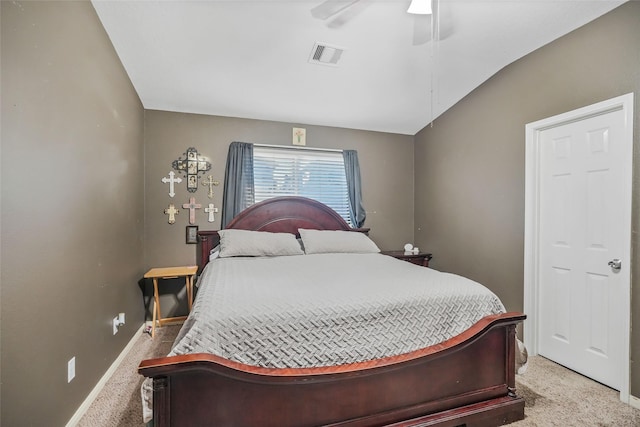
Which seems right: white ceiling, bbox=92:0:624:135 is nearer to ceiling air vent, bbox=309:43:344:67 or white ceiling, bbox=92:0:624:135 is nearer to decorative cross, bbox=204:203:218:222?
ceiling air vent, bbox=309:43:344:67

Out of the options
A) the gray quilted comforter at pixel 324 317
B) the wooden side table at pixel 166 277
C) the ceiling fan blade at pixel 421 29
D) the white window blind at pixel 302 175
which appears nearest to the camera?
the gray quilted comforter at pixel 324 317

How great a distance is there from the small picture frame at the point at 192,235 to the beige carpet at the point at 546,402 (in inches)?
51.0

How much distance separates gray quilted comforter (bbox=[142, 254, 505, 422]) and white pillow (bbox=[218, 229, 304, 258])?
0.85m

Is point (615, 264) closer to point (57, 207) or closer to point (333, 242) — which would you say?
point (333, 242)

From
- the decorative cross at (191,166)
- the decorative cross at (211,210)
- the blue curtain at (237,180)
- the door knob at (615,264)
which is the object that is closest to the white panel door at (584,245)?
the door knob at (615,264)

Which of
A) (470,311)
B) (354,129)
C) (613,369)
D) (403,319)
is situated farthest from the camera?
(354,129)

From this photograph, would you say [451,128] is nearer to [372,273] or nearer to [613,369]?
[372,273]

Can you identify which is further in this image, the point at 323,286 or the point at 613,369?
the point at 613,369

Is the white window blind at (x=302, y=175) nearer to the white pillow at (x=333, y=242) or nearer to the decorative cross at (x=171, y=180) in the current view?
the white pillow at (x=333, y=242)

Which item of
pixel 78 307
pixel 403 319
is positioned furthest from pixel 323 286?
pixel 78 307

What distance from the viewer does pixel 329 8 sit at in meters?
2.03

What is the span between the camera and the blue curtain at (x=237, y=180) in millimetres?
3404

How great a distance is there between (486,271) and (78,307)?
11.2 ft

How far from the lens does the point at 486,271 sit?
3.04m
